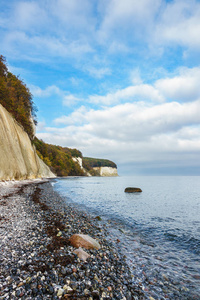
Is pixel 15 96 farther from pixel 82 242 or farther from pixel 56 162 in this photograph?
pixel 56 162

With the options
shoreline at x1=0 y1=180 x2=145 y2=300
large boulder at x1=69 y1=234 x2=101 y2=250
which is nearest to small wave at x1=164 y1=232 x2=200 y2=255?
shoreline at x1=0 y1=180 x2=145 y2=300

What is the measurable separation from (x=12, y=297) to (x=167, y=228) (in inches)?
398

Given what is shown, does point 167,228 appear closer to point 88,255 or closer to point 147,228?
point 147,228

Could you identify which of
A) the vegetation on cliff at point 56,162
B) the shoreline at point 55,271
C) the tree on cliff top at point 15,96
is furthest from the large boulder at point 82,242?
the vegetation on cliff at point 56,162

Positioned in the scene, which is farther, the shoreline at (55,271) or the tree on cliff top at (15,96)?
the tree on cliff top at (15,96)

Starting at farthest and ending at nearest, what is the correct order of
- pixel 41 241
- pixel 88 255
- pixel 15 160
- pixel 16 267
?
pixel 15 160 < pixel 41 241 < pixel 88 255 < pixel 16 267

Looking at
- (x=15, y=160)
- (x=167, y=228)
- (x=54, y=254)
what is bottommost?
(x=167, y=228)

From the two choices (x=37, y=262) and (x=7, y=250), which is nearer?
(x=37, y=262)

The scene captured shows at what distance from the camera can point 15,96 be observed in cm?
4266

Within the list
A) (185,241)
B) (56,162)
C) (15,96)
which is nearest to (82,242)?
(185,241)

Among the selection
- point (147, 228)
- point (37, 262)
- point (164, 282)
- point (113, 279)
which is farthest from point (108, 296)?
point (147, 228)

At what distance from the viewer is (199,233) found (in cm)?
962

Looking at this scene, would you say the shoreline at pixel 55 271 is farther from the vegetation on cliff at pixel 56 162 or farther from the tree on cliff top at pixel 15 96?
the vegetation on cliff at pixel 56 162

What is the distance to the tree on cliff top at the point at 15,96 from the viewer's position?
35809mm
